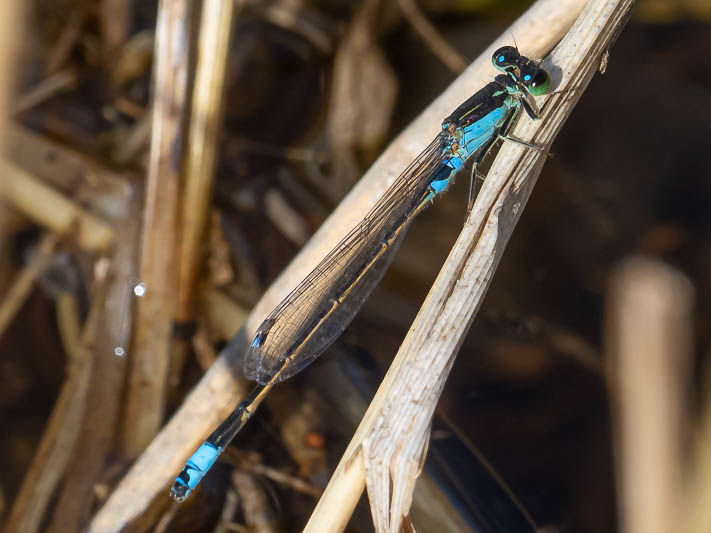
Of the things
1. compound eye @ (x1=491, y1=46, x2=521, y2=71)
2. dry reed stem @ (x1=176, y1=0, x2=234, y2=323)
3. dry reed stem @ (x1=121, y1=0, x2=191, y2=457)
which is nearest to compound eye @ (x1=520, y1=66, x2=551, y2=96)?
compound eye @ (x1=491, y1=46, x2=521, y2=71)

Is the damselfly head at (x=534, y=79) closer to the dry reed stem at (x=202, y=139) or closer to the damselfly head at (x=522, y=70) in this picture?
the damselfly head at (x=522, y=70)

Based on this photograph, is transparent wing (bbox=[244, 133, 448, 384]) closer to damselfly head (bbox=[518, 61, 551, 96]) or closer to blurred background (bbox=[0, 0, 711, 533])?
blurred background (bbox=[0, 0, 711, 533])

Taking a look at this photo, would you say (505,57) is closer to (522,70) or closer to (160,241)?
(522,70)

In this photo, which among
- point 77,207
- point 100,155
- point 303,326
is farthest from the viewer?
point 100,155

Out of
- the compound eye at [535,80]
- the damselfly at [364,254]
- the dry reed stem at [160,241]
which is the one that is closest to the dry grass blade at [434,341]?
the compound eye at [535,80]

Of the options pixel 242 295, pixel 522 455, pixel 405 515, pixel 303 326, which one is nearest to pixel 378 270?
pixel 303 326

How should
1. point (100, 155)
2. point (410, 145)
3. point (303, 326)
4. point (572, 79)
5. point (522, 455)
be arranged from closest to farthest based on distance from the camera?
1. point (572, 79)
2. point (410, 145)
3. point (303, 326)
4. point (522, 455)
5. point (100, 155)

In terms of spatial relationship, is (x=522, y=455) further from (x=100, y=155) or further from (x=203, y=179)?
(x=100, y=155)

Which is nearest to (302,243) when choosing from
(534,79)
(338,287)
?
(338,287)
